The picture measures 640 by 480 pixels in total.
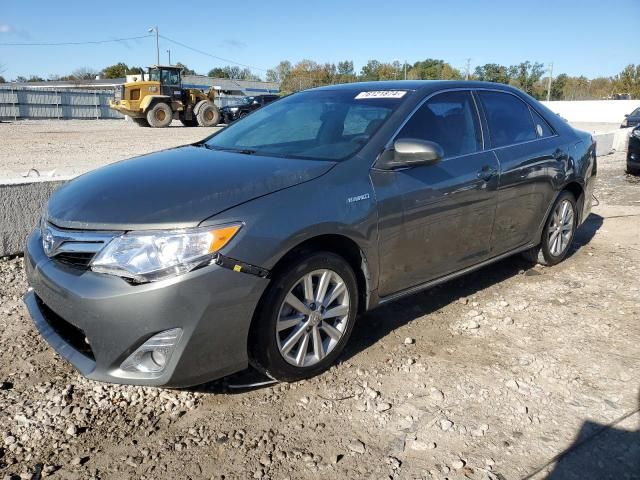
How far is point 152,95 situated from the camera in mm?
25531

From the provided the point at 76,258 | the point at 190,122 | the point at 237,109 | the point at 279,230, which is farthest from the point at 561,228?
the point at 237,109

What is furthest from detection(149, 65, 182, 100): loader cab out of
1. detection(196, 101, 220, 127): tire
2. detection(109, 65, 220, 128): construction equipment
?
detection(196, 101, 220, 127): tire

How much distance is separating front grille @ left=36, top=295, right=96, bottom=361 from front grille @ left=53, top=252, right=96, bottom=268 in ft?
Answer: 0.93

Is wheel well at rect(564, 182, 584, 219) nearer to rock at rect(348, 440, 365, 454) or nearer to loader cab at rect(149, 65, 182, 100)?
rock at rect(348, 440, 365, 454)

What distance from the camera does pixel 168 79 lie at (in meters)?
26.4

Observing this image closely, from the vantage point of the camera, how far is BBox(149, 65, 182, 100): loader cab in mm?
25925

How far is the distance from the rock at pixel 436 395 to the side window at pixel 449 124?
1575mm

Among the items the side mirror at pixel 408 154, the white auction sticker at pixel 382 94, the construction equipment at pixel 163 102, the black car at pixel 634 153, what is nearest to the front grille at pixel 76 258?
the side mirror at pixel 408 154

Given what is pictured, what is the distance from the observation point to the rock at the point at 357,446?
249 cm

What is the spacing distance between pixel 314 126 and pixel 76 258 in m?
1.81

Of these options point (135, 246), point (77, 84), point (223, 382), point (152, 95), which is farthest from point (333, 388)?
point (77, 84)

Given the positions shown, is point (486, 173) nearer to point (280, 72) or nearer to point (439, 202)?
point (439, 202)

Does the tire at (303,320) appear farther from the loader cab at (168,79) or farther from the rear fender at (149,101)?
the loader cab at (168,79)

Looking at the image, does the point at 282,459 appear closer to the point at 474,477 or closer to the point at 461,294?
the point at 474,477
